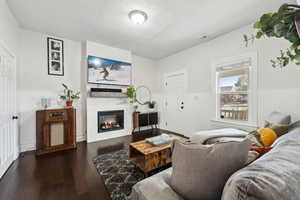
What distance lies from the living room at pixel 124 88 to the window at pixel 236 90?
0.07 ft

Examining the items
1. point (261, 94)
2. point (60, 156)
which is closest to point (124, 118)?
point (60, 156)

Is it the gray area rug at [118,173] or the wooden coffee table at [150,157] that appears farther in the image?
the wooden coffee table at [150,157]

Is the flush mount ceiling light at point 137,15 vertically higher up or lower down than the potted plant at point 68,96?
higher up

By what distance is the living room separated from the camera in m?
1.62

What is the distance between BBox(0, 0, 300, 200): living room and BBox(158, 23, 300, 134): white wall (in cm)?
2

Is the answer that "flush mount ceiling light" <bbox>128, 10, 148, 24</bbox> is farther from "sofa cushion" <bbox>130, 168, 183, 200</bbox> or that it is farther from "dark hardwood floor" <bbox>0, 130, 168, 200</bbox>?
"dark hardwood floor" <bbox>0, 130, 168, 200</bbox>

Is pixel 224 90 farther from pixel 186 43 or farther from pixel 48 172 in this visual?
pixel 48 172

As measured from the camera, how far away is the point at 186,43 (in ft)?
11.0

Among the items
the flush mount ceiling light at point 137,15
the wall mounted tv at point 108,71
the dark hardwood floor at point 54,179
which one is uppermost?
the flush mount ceiling light at point 137,15

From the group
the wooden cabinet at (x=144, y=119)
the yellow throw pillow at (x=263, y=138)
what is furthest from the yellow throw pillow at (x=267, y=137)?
the wooden cabinet at (x=144, y=119)

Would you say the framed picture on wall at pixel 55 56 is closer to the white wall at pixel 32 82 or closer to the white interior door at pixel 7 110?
the white wall at pixel 32 82

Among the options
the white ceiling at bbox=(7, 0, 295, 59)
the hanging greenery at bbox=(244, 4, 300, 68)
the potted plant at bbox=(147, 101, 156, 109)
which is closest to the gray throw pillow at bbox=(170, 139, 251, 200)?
the hanging greenery at bbox=(244, 4, 300, 68)

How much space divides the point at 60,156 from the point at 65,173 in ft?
2.34

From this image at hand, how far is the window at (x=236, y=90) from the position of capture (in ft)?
8.19
